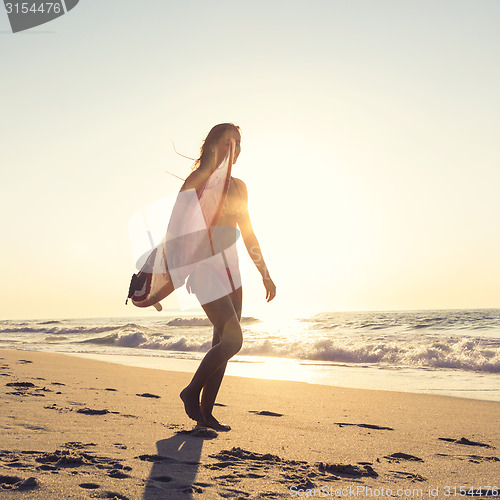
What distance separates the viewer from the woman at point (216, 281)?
3346 mm

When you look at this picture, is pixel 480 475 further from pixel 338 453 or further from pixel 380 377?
pixel 380 377

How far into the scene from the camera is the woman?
11.0ft

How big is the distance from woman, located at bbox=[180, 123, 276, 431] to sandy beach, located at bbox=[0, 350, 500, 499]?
0.74 ft

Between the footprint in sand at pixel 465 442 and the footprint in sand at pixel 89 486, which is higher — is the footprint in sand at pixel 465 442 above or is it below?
below

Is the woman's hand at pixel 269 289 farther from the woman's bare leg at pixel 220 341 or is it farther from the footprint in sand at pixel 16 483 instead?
the footprint in sand at pixel 16 483

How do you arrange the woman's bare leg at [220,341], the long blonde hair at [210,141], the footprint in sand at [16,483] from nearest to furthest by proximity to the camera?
the footprint in sand at [16,483] → the woman's bare leg at [220,341] → the long blonde hair at [210,141]

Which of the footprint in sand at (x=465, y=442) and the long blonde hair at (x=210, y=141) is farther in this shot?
the long blonde hair at (x=210, y=141)

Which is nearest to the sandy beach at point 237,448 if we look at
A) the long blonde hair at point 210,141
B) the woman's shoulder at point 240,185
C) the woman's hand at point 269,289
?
the woman's hand at point 269,289

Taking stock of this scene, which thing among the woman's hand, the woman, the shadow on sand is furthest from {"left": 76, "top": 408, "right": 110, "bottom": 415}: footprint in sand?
the woman's hand

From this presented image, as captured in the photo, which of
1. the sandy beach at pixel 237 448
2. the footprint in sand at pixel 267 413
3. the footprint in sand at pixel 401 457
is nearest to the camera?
the sandy beach at pixel 237 448

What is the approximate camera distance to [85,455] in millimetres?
2441

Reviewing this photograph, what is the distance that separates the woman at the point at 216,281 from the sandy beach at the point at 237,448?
23 centimetres

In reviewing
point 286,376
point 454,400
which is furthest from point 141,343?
point 454,400

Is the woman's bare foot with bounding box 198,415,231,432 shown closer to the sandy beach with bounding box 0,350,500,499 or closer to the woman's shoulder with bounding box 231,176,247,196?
the sandy beach with bounding box 0,350,500,499
